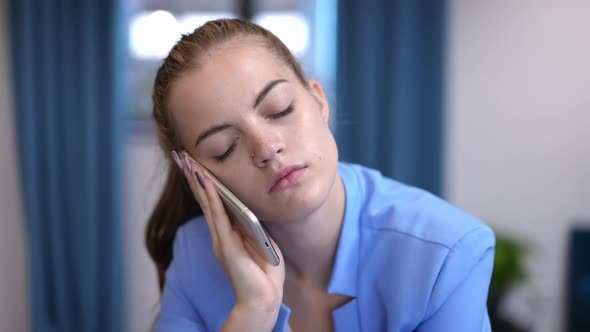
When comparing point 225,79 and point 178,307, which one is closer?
point 225,79

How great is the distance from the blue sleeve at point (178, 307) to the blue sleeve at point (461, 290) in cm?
51

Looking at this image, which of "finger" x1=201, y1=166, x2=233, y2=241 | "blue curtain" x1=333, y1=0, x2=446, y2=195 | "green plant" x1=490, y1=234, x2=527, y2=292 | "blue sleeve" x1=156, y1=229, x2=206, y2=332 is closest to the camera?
"finger" x1=201, y1=166, x2=233, y2=241

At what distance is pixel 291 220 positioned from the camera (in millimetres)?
958

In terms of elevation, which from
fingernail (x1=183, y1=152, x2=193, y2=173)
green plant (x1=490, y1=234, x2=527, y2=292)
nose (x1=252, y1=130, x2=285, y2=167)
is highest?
nose (x1=252, y1=130, x2=285, y2=167)

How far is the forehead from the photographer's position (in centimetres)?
89

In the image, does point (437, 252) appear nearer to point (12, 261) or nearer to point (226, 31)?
point (226, 31)

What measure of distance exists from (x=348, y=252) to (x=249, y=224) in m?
0.24

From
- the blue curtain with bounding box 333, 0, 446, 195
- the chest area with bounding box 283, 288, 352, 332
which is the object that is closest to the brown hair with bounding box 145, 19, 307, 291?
the chest area with bounding box 283, 288, 352, 332

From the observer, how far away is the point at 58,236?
290 centimetres

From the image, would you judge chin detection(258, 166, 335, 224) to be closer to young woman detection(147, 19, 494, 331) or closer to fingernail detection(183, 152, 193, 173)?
young woman detection(147, 19, 494, 331)

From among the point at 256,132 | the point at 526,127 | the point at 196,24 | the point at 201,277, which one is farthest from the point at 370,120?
the point at 256,132

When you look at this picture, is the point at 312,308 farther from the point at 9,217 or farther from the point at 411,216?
the point at 9,217

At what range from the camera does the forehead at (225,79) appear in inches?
35.2

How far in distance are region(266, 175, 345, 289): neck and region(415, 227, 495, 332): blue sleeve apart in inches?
9.8
